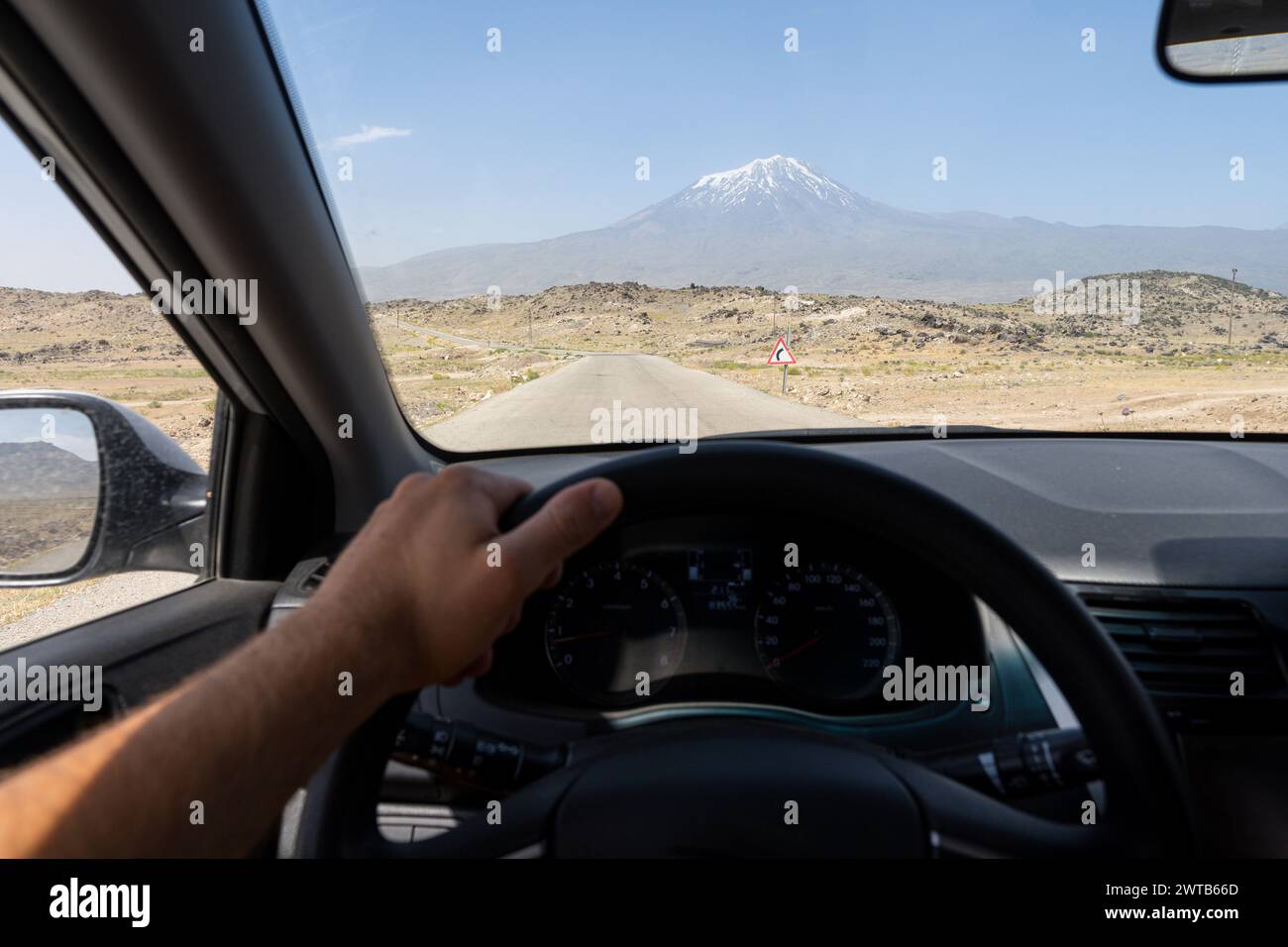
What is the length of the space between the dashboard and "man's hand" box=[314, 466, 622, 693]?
4.15 ft

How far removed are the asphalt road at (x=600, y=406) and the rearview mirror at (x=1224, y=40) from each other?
197 centimetres

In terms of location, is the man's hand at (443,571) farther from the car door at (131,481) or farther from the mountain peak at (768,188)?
the mountain peak at (768,188)

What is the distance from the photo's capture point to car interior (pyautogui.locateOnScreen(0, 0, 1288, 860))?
5.56 ft

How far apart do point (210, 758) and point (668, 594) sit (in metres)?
1.88

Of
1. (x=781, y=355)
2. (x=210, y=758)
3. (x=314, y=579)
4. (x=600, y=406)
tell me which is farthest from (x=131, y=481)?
(x=781, y=355)

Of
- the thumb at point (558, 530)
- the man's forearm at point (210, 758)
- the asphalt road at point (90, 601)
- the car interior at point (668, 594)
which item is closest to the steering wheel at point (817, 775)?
the car interior at point (668, 594)

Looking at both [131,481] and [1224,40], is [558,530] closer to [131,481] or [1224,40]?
[131,481]

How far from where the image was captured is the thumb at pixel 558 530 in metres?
1.31

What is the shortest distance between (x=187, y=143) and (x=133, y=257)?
0.44 meters

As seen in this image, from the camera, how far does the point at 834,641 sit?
2760 millimetres

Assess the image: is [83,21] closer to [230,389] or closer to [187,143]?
[187,143]

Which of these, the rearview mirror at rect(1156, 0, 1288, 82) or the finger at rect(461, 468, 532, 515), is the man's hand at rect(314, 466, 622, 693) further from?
the rearview mirror at rect(1156, 0, 1288, 82)
